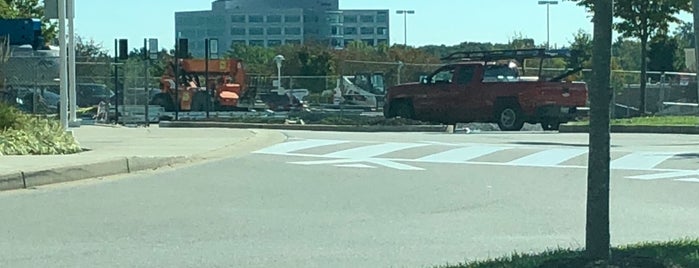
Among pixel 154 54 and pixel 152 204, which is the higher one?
pixel 154 54

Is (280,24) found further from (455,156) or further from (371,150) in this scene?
(455,156)

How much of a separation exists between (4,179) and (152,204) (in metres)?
1.91

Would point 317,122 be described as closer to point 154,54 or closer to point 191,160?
point 154,54

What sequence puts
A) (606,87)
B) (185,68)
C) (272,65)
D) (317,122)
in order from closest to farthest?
(606,87) → (317,122) → (185,68) → (272,65)

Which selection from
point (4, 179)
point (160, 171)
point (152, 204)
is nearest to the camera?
point (152, 204)

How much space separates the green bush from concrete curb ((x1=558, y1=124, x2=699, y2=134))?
1324 cm

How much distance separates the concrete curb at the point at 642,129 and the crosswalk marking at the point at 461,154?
26.5 feet

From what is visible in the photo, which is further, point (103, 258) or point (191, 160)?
point (191, 160)

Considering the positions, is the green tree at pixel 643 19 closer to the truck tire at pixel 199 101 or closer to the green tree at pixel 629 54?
the truck tire at pixel 199 101

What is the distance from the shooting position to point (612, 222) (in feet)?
36.0

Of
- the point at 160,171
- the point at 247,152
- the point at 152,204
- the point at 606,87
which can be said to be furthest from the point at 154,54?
the point at 606,87

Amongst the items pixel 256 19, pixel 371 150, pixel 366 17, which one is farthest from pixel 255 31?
pixel 371 150

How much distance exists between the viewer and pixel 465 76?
Answer: 27.8m

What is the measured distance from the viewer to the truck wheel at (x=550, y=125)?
27469mm
